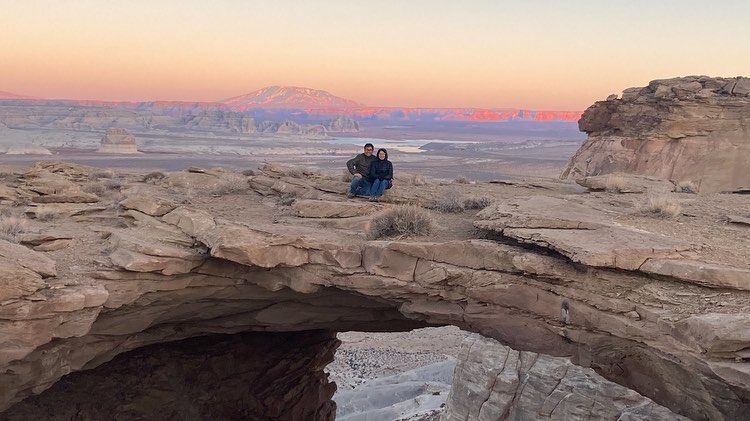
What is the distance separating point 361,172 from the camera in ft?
36.6

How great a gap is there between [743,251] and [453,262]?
11.9 feet

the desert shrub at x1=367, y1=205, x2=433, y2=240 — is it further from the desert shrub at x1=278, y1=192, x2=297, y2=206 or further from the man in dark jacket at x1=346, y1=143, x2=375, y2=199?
the desert shrub at x1=278, y1=192, x2=297, y2=206

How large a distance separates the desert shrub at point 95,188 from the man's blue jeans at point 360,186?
5.07 m

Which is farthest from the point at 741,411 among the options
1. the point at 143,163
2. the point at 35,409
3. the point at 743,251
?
the point at 143,163

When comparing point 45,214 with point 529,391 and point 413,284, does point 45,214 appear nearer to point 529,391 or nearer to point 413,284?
point 413,284

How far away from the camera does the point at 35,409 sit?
9680 mm

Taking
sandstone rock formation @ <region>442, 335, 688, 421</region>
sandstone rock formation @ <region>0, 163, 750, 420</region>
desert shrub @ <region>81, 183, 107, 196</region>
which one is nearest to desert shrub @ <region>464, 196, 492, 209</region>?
sandstone rock formation @ <region>0, 163, 750, 420</region>

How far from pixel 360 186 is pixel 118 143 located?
9217 centimetres

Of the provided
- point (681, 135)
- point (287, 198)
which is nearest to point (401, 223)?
point (287, 198)

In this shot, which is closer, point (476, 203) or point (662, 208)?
point (662, 208)

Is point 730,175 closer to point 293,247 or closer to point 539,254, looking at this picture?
point 539,254

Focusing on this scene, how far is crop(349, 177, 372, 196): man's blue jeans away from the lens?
11156mm

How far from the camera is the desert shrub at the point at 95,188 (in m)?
11.6

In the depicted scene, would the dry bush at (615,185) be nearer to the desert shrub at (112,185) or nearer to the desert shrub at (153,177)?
the desert shrub at (153,177)
